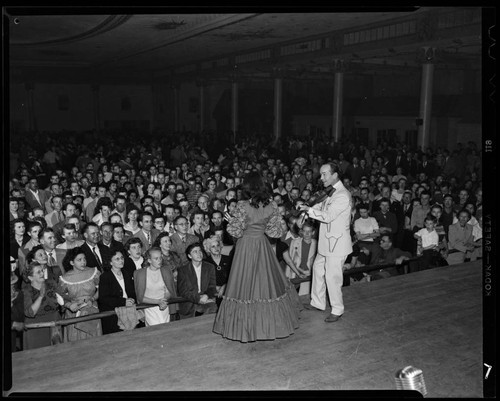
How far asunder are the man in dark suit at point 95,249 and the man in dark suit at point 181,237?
88 centimetres

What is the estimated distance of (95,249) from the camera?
21.3 ft

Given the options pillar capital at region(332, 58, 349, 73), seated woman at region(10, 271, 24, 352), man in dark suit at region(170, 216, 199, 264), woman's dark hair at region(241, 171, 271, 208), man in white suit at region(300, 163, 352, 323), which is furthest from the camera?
pillar capital at region(332, 58, 349, 73)

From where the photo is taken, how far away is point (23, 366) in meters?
4.47

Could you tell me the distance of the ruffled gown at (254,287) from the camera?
4.81 meters

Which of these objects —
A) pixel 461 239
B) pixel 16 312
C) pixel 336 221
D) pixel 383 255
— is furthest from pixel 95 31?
pixel 336 221

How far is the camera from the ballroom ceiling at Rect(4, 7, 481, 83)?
42.9 ft

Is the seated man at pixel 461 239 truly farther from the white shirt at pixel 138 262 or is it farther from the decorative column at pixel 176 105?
the decorative column at pixel 176 105

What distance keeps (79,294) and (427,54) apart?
1289 cm

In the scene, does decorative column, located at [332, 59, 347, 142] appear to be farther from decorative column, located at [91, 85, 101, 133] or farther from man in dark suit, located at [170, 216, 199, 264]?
decorative column, located at [91, 85, 101, 133]

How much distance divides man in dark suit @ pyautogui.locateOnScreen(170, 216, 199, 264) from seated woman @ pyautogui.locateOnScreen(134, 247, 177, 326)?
1.31 meters

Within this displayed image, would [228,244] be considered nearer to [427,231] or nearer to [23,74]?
[427,231]

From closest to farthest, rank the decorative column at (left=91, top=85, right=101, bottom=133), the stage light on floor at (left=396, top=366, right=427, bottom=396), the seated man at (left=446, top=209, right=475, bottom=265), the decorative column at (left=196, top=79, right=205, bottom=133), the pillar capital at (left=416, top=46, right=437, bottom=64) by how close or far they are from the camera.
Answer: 1. the stage light on floor at (left=396, top=366, right=427, bottom=396)
2. the seated man at (left=446, top=209, right=475, bottom=265)
3. the pillar capital at (left=416, top=46, right=437, bottom=64)
4. the decorative column at (left=196, top=79, right=205, bottom=133)
5. the decorative column at (left=91, top=85, right=101, bottom=133)

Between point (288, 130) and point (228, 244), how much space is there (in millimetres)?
22800

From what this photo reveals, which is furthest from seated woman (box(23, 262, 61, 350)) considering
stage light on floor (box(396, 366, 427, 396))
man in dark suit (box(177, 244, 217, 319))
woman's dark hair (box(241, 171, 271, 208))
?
stage light on floor (box(396, 366, 427, 396))
